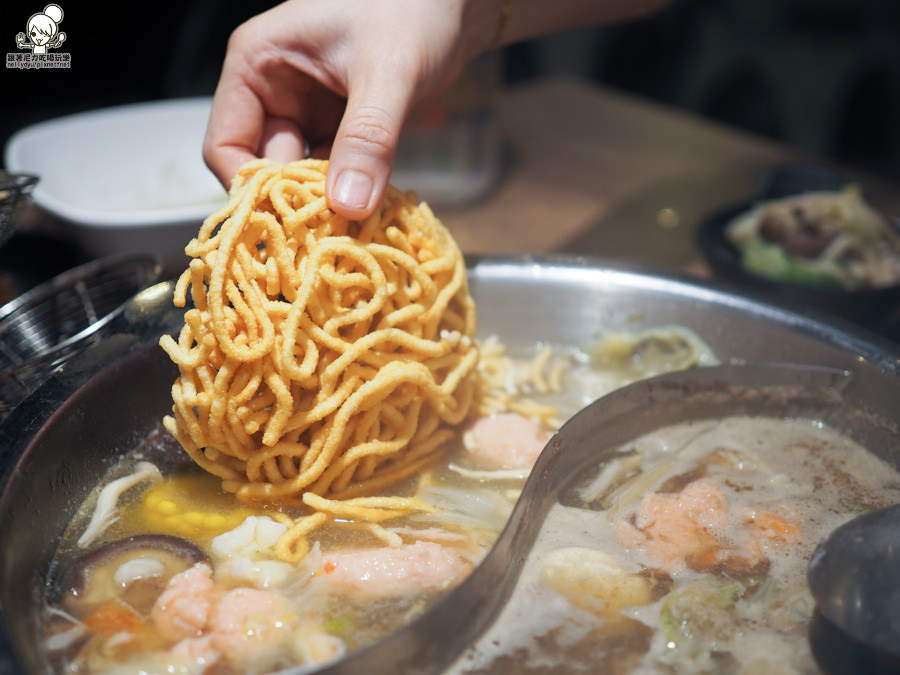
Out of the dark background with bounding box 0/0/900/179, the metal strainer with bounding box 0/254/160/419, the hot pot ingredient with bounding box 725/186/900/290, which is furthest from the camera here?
the dark background with bounding box 0/0/900/179

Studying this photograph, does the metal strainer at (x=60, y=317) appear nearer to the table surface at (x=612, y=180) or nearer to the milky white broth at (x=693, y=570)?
the milky white broth at (x=693, y=570)

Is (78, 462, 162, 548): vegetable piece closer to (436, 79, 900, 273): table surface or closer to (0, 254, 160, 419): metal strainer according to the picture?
(0, 254, 160, 419): metal strainer

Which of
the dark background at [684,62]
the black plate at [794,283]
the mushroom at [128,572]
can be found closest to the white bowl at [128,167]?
the mushroom at [128,572]

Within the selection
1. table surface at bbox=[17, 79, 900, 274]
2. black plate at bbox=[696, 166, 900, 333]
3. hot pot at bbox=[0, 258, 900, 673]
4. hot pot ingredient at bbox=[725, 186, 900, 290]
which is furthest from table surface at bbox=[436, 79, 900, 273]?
hot pot at bbox=[0, 258, 900, 673]

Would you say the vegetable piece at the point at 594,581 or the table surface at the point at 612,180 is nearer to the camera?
the vegetable piece at the point at 594,581

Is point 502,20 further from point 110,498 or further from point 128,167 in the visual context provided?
A: point 110,498

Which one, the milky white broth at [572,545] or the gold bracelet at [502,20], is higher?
the gold bracelet at [502,20]
